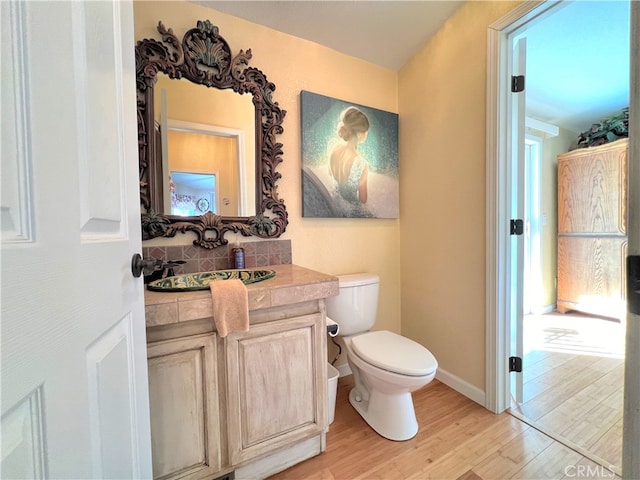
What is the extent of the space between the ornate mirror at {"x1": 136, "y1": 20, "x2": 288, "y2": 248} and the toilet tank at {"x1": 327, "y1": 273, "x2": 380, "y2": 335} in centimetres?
54

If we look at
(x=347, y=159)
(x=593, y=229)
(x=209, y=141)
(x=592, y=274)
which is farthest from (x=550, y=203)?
(x=209, y=141)

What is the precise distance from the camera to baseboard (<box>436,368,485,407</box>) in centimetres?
154

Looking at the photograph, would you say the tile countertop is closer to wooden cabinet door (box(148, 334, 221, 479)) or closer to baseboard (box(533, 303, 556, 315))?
wooden cabinet door (box(148, 334, 221, 479))

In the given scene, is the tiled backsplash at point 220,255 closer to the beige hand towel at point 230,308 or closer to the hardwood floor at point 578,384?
the beige hand towel at point 230,308

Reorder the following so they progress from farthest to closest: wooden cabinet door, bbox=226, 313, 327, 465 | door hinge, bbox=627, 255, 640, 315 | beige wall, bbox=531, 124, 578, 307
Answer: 1. beige wall, bbox=531, 124, 578, 307
2. wooden cabinet door, bbox=226, 313, 327, 465
3. door hinge, bbox=627, 255, 640, 315

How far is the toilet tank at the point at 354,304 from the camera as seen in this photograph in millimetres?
1602

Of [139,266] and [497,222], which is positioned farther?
[497,222]

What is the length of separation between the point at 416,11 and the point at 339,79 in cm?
57

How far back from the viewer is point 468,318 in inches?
62.4

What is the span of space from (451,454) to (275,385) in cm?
91

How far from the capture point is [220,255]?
145cm

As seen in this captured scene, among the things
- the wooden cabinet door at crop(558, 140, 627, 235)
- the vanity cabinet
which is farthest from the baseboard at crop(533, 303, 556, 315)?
the vanity cabinet

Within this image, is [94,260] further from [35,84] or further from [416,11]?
[416,11]

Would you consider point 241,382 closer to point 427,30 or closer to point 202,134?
point 202,134
